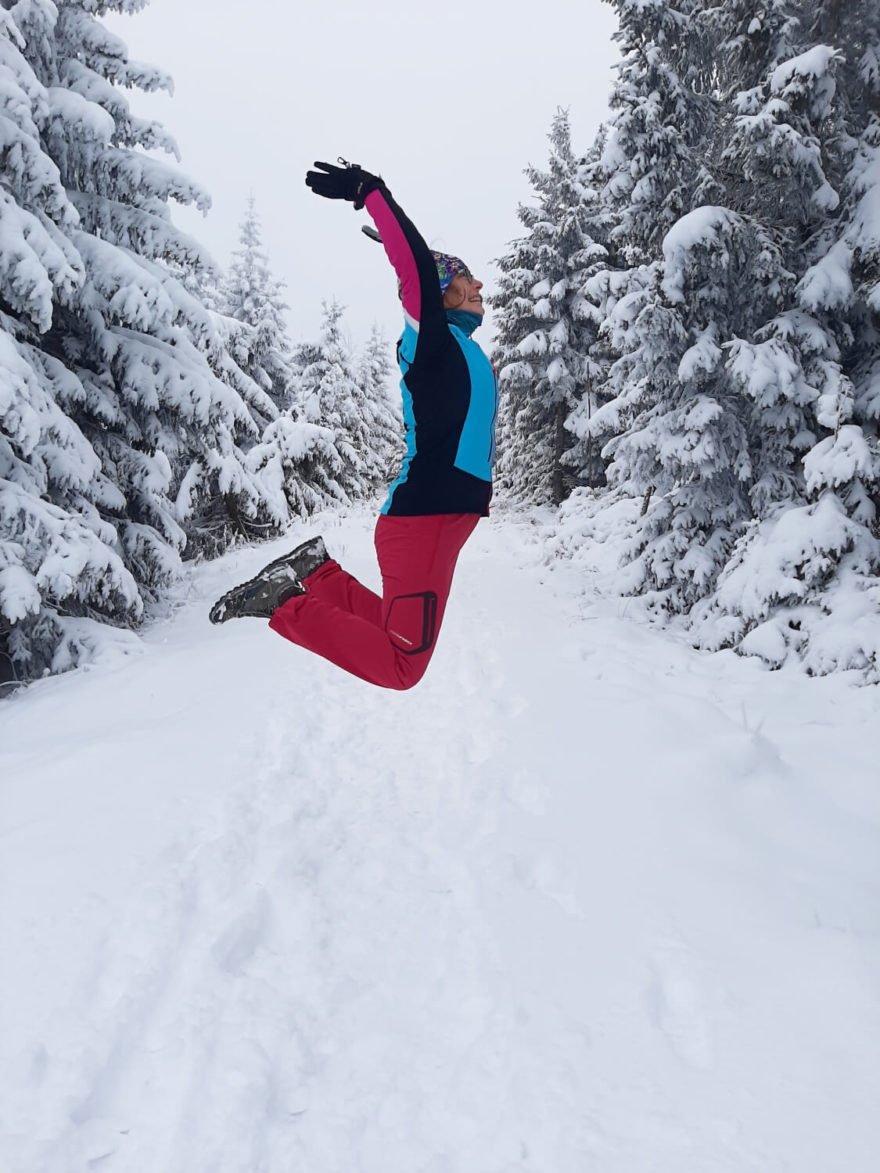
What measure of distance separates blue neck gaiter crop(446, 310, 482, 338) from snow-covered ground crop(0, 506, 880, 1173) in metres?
2.79

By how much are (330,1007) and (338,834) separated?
3.98 feet

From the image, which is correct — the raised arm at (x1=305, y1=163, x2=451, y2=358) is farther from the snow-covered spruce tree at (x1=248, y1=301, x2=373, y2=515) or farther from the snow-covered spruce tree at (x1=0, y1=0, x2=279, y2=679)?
the snow-covered spruce tree at (x1=248, y1=301, x2=373, y2=515)

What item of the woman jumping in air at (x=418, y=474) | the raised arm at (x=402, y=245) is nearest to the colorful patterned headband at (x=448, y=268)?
the woman jumping in air at (x=418, y=474)

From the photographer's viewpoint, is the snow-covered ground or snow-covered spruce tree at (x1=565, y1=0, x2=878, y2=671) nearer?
the snow-covered ground

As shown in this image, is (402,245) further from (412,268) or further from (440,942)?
(440,942)

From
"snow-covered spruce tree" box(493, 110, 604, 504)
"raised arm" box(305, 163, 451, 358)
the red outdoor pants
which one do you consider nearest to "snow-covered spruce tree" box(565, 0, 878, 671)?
the red outdoor pants

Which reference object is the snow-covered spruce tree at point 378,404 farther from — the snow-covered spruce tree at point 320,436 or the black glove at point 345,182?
the black glove at point 345,182

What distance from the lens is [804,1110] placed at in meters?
2.12

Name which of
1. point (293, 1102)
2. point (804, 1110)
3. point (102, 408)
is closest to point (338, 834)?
point (293, 1102)

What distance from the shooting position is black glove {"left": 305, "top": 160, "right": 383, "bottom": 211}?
3322mm

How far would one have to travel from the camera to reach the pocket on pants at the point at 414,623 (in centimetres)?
356

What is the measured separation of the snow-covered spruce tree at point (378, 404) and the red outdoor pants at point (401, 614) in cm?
2939

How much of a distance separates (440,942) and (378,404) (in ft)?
117

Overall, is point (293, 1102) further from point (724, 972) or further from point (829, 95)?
point (829, 95)
